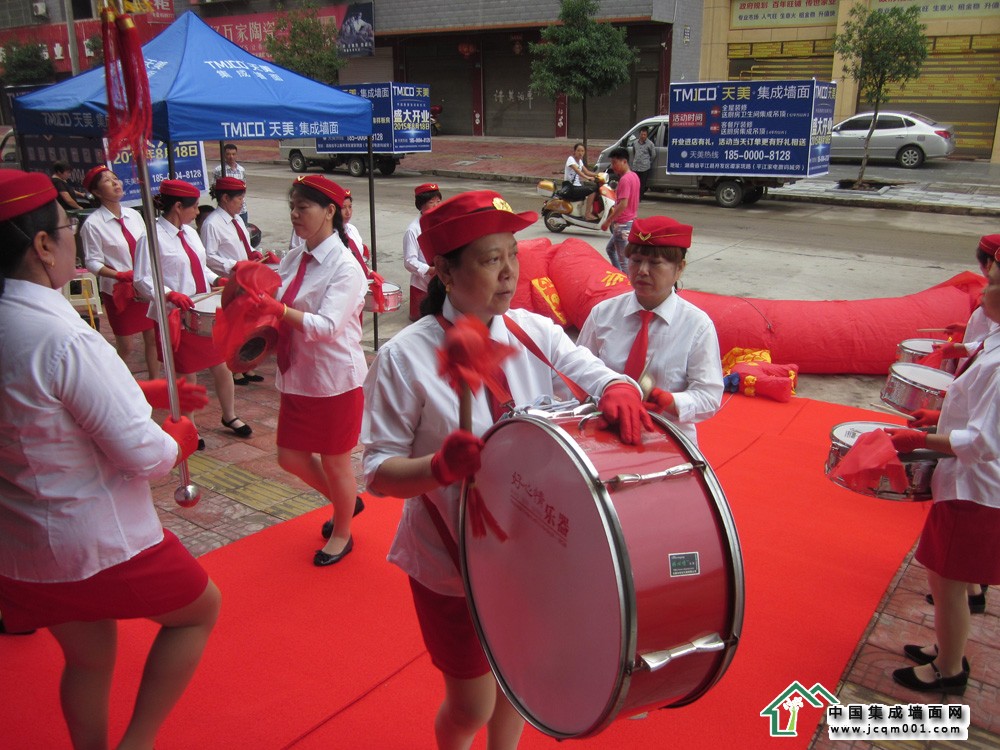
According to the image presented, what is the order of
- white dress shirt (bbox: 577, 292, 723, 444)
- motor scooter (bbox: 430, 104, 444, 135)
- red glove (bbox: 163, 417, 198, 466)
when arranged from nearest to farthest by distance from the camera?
red glove (bbox: 163, 417, 198, 466) < white dress shirt (bbox: 577, 292, 723, 444) < motor scooter (bbox: 430, 104, 444, 135)

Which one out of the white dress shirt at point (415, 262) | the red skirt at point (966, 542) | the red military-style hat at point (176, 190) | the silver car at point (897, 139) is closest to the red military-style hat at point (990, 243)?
the red skirt at point (966, 542)

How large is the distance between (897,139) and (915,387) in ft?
66.5

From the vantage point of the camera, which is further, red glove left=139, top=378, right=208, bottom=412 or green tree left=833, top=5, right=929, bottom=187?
green tree left=833, top=5, right=929, bottom=187

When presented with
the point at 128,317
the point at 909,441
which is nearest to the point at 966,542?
the point at 909,441

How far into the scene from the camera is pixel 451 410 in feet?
6.99

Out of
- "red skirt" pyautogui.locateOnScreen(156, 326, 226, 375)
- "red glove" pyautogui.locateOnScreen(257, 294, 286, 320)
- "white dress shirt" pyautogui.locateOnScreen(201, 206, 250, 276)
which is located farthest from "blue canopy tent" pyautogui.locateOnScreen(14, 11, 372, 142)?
"red glove" pyautogui.locateOnScreen(257, 294, 286, 320)

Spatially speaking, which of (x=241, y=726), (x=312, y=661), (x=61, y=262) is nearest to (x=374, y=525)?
(x=312, y=661)

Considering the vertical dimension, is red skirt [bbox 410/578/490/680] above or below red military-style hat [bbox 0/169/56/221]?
below

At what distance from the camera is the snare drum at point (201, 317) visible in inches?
188

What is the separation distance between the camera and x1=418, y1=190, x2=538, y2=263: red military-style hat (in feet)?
6.50

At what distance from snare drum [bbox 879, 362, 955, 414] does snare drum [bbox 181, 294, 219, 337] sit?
3791mm

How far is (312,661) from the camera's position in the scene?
3268 millimetres

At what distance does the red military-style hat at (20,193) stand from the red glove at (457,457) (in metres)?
1.21

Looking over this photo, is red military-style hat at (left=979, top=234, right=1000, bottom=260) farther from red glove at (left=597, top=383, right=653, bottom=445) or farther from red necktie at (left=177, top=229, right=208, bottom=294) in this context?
red necktie at (left=177, top=229, right=208, bottom=294)
